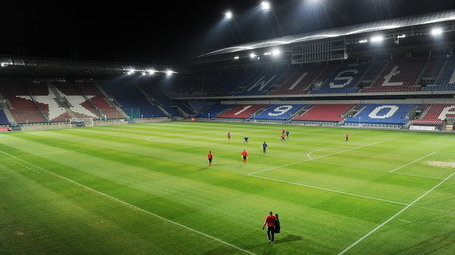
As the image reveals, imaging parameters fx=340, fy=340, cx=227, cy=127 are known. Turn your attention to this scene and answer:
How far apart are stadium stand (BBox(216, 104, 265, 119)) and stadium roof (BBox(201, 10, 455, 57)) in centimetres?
1357

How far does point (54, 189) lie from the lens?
18.6m

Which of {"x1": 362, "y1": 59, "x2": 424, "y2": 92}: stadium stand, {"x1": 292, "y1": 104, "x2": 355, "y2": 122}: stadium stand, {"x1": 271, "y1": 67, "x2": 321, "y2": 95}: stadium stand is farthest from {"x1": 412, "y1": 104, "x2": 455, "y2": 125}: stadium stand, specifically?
{"x1": 271, "y1": 67, "x2": 321, "y2": 95}: stadium stand

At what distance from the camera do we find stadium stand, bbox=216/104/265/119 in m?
71.3

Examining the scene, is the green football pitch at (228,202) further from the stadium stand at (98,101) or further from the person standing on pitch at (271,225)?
the stadium stand at (98,101)

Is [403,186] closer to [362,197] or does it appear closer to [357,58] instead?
[362,197]

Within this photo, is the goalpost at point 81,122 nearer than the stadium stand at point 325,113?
No

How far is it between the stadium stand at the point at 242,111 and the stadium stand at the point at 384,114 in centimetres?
2186

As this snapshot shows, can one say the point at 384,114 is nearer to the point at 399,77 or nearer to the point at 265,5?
the point at 399,77

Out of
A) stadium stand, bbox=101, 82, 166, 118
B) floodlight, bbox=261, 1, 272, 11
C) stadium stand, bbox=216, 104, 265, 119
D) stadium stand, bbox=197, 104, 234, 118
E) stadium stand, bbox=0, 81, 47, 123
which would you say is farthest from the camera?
stadium stand, bbox=197, 104, 234, 118

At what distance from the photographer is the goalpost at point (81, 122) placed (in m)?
63.7

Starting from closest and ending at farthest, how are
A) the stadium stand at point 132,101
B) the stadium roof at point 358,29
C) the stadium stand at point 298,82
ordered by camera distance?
the stadium roof at point 358,29 < the stadium stand at point 298,82 < the stadium stand at point 132,101

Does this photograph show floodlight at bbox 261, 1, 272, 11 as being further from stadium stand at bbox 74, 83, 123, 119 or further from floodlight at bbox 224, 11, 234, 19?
stadium stand at bbox 74, 83, 123, 119

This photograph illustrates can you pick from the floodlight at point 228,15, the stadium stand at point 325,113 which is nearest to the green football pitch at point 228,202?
the stadium stand at point 325,113

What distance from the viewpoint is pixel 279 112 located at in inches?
2648
